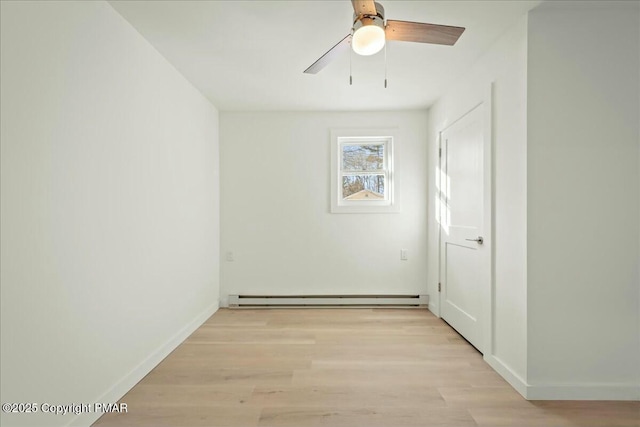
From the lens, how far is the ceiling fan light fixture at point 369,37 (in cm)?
170

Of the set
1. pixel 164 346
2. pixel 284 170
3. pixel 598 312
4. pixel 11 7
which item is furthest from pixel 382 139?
pixel 11 7

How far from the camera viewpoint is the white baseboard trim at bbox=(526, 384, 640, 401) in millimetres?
2023

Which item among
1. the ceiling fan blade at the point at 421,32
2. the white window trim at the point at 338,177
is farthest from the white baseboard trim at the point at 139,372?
the ceiling fan blade at the point at 421,32

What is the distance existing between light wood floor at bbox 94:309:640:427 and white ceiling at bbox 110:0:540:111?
2.22 meters

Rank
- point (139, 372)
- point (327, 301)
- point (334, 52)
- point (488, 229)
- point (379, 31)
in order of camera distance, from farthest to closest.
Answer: point (327, 301) < point (488, 229) < point (139, 372) < point (334, 52) < point (379, 31)

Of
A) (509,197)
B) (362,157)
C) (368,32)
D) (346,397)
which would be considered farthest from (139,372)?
(362,157)

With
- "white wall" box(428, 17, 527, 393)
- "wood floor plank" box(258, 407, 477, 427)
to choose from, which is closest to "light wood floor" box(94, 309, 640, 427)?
"wood floor plank" box(258, 407, 477, 427)

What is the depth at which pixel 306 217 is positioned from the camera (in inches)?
161

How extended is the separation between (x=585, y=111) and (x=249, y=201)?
10.3ft

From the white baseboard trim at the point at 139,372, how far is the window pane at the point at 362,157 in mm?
2303

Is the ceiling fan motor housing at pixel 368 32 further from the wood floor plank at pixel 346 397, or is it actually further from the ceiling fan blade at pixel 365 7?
the wood floor plank at pixel 346 397

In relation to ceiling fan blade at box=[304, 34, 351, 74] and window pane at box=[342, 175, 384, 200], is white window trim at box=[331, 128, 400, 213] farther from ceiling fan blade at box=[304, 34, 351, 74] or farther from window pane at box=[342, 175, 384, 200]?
ceiling fan blade at box=[304, 34, 351, 74]

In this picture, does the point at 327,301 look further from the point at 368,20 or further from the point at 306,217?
the point at 368,20

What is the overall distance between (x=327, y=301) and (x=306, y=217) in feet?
3.22
